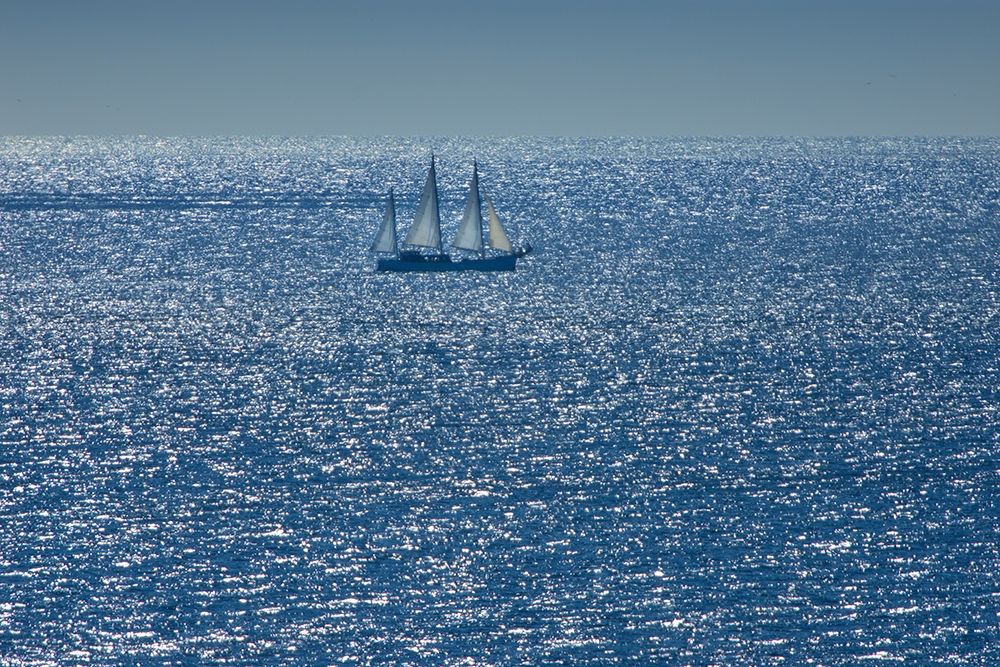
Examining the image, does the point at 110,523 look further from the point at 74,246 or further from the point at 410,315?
the point at 74,246

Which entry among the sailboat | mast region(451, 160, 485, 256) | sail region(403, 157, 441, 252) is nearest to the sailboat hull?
the sailboat

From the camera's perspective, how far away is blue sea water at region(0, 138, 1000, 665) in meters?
52.2

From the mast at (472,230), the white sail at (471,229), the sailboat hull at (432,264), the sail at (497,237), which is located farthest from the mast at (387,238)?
the sail at (497,237)

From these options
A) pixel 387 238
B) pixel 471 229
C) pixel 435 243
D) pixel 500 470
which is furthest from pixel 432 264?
pixel 500 470

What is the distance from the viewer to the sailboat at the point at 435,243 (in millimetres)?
134125

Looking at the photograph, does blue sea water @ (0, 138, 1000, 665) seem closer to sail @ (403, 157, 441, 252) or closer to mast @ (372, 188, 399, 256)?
mast @ (372, 188, 399, 256)

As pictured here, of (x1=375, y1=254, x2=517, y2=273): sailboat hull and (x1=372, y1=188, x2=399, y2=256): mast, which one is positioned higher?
(x1=372, y1=188, x2=399, y2=256): mast

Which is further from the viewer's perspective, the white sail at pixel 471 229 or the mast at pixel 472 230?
the white sail at pixel 471 229

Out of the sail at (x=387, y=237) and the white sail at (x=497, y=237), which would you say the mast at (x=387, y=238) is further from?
the white sail at (x=497, y=237)

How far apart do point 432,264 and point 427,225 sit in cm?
656

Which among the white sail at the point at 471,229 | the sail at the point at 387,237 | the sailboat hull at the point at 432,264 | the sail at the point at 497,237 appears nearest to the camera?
the sailboat hull at the point at 432,264

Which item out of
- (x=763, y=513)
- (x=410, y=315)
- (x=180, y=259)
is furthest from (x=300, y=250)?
(x=763, y=513)

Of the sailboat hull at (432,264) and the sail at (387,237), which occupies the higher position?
the sail at (387,237)

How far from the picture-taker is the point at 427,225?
138750mm
